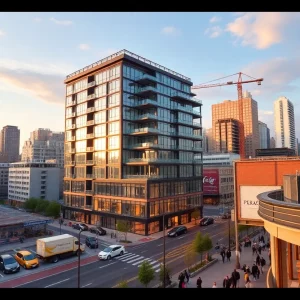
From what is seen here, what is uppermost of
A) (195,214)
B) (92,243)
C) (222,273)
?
(195,214)

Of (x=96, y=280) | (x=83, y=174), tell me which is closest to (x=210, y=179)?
(x=83, y=174)

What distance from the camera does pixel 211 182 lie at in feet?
294

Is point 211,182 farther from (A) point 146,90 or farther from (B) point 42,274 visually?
(B) point 42,274

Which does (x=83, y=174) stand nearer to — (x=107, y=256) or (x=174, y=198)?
(x=174, y=198)

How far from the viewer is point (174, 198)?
56312 mm

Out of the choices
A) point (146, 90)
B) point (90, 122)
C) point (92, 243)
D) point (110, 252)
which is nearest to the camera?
point (110, 252)

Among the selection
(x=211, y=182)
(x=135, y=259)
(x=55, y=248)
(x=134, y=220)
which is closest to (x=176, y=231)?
(x=134, y=220)

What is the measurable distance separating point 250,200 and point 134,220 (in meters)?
24.0

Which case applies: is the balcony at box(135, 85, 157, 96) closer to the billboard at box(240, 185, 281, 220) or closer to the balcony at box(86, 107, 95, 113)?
the balcony at box(86, 107, 95, 113)

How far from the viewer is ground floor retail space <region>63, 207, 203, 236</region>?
49375 millimetres

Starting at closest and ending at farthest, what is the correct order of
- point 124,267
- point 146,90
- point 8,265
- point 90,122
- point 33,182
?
point 8,265 < point 124,267 < point 146,90 < point 90,122 < point 33,182

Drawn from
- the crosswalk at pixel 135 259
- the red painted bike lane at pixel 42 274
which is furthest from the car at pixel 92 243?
the crosswalk at pixel 135 259

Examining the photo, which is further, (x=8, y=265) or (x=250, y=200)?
(x=250, y=200)

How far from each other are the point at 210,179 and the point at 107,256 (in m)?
60.7
